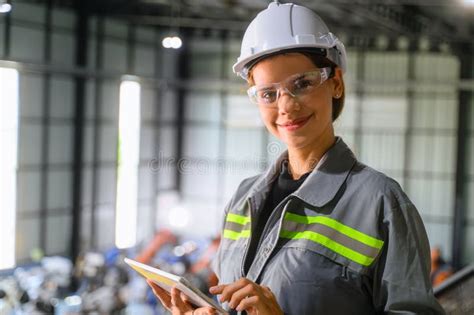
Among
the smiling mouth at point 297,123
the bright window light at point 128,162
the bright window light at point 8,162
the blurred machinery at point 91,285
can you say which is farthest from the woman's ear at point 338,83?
the bright window light at point 128,162

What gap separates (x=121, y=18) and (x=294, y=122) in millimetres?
13091

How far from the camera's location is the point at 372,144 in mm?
14117

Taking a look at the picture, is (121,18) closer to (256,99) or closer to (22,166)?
(22,166)

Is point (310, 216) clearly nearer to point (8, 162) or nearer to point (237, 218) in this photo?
point (237, 218)

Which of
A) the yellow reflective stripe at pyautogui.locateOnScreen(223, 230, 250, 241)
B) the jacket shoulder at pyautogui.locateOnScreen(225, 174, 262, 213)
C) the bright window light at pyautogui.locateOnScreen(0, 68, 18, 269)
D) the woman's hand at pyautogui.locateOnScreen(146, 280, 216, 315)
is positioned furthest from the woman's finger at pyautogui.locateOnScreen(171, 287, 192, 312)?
the bright window light at pyautogui.locateOnScreen(0, 68, 18, 269)

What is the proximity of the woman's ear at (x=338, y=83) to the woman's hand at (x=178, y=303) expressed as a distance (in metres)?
0.50

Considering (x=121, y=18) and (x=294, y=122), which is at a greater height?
(x=121, y=18)

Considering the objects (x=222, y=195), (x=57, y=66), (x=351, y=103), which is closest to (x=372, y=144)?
(x=351, y=103)

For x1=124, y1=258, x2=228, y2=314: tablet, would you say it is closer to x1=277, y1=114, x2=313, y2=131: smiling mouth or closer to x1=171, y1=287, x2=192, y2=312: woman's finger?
x1=171, y1=287, x2=192, y2=312: woman's finger

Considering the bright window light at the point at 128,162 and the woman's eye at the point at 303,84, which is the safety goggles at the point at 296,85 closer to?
the woman's eye at the point at 303,84

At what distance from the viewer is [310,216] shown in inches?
45.9

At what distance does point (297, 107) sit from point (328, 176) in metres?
0.15

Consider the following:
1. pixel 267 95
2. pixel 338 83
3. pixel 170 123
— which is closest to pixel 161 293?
pixel 267 95

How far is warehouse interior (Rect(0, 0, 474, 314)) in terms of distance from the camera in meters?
11.3
